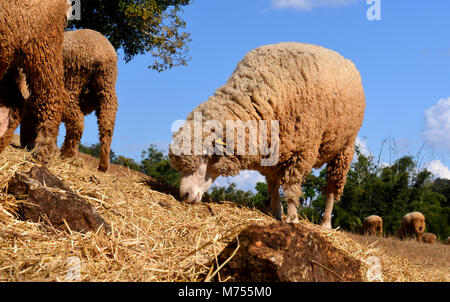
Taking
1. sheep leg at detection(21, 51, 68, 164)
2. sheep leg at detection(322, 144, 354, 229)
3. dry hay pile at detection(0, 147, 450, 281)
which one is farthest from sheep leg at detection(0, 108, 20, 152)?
sheep leg at detection(322, 144, 354, 229)

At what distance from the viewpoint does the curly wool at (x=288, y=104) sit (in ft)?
21.8

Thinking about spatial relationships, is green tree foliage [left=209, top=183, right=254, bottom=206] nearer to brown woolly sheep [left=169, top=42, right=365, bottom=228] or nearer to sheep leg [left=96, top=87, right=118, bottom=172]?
brown woolly sheep [left=169, top=42, right=365, bottom=228]

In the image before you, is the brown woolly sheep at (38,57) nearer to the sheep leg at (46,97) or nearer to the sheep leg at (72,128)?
the sheep leg at (46,97)

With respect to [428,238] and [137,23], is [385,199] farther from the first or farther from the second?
[137,23]

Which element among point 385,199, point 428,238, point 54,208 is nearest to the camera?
point 54,208

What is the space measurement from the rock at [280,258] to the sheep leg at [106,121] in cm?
547

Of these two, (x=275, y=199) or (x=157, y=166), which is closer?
(x=275, y=199)

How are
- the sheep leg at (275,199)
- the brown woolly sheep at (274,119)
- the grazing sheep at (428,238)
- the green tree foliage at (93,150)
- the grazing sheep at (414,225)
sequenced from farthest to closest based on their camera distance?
1. the green tree foliage at (93,150)
2. the grazing sheep at (428,238)
3. the grazing sheep at (414,225)
4. the sheep leg at (275,199)
5. the brown woolly sheep at (274,119)

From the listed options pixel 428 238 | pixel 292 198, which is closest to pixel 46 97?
pixel 292 198

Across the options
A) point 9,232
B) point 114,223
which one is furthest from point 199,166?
point 9,232

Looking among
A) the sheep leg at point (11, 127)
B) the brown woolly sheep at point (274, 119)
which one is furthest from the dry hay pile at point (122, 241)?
the brown woolly sheep at point (274, 119)

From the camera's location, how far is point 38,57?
5.58m

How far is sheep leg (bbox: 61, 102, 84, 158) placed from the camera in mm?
8547

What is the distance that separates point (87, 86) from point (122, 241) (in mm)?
5423
